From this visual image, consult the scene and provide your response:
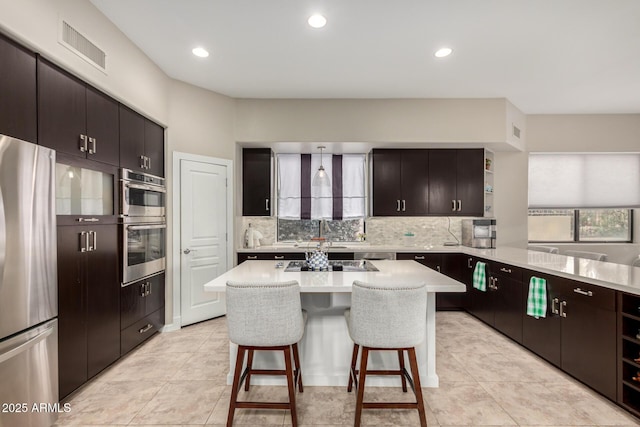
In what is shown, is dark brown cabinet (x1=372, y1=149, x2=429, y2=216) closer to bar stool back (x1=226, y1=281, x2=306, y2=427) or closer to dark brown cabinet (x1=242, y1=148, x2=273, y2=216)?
dark brown cabinet (x1=242, y1=148, x2=273, y2=216)

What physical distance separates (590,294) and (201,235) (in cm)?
404

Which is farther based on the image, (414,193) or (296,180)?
(296,180)

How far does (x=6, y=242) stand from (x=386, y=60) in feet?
11.5

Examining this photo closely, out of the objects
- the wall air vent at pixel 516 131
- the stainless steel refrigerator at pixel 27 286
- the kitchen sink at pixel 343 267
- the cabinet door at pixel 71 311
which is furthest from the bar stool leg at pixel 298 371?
the wall air vent at pixel 516 131

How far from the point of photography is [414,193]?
15.9 ft

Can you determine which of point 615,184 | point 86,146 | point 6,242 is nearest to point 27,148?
point 6,242

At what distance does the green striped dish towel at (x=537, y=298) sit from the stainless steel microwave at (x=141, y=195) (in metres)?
3.96

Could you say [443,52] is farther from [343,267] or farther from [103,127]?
[103,127]

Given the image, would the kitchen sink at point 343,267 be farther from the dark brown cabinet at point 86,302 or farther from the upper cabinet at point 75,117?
the upper cabinet at point 75,117

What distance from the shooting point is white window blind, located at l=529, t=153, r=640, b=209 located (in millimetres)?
5027

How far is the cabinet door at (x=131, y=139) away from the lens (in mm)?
3018

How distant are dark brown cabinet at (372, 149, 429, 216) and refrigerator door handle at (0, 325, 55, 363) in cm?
397

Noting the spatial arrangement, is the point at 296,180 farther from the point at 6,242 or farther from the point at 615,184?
the point at 615,184

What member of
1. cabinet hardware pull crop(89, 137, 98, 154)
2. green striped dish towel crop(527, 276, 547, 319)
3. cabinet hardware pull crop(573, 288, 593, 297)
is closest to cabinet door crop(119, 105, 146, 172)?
cabinet hardware pull crop(89, 137, 98, 154)
